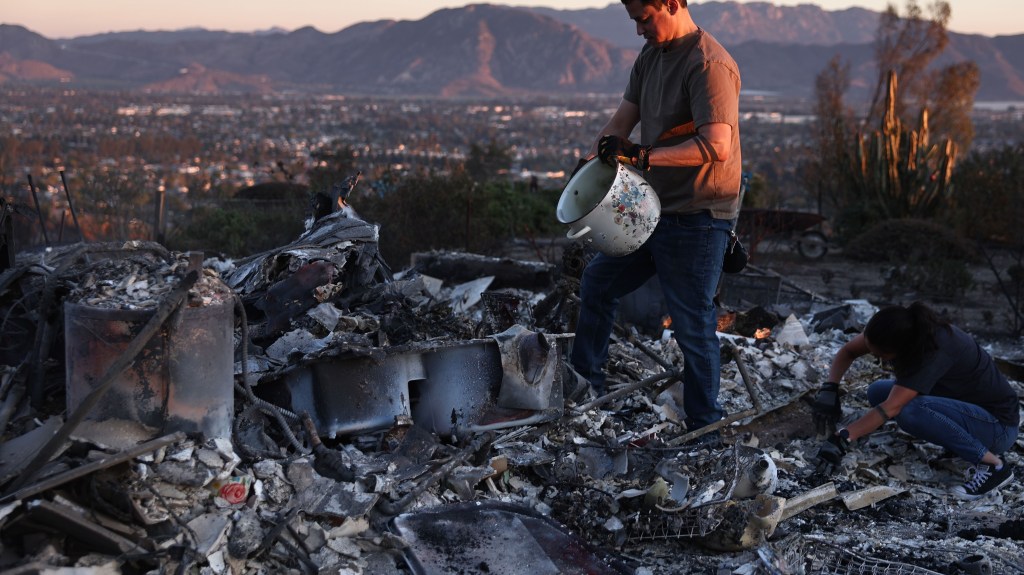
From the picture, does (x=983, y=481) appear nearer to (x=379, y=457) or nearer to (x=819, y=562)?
(x=819, y=562)

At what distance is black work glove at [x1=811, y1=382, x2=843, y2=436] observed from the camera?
453cm

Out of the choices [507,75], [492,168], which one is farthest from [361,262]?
[507,75]

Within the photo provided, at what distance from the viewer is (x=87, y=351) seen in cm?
314

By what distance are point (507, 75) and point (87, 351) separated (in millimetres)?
139976

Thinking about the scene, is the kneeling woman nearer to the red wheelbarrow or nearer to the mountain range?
the red wheelbarrow

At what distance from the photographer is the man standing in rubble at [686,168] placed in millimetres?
3965

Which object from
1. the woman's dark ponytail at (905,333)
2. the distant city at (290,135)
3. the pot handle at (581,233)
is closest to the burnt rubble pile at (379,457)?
the pot handle at (581,233)

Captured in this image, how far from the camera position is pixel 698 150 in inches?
155

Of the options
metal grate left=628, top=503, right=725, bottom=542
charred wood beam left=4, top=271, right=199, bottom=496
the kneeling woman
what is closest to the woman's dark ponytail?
the kneeling woman

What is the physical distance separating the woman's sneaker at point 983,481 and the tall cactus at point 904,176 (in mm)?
11986

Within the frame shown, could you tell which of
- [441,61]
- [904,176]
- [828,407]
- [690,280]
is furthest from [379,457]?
[441,61]

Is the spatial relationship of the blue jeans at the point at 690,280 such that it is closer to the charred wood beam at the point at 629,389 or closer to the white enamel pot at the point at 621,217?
the white enamel pot at the point at 621,217

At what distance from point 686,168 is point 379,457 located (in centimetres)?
186

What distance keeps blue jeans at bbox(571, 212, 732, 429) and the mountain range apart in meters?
120
